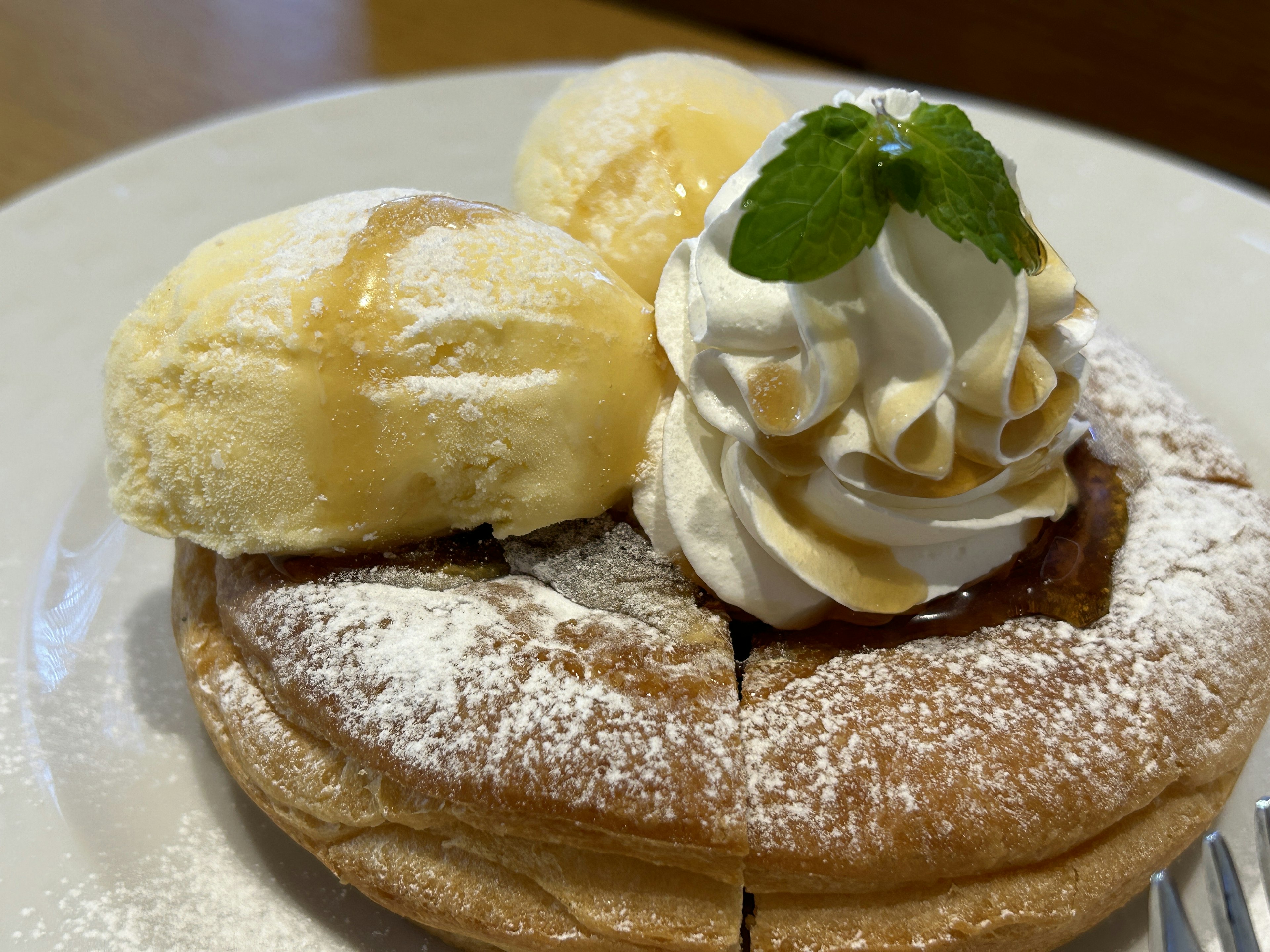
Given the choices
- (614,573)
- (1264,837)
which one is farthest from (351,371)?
(1264,837)

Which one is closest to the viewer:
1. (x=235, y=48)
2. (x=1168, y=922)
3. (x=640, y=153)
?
(x=1168, y=922)

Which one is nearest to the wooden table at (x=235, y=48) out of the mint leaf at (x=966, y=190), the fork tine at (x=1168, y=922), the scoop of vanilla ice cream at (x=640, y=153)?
the scoop of vanilla ice cream at (x=640, y=153)

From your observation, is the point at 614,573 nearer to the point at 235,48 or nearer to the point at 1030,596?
the point at 1030,596

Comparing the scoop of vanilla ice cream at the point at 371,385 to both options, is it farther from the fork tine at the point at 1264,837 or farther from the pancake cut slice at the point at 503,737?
the fork tine at the point at 1264,837

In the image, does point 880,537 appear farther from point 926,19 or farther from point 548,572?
point 926,19

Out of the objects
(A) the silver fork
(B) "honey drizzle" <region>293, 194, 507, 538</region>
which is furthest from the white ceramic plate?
(B) "honey drizzle" <region>293, 194, 507, 538</region>

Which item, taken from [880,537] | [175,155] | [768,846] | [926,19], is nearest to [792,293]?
[880,537]
